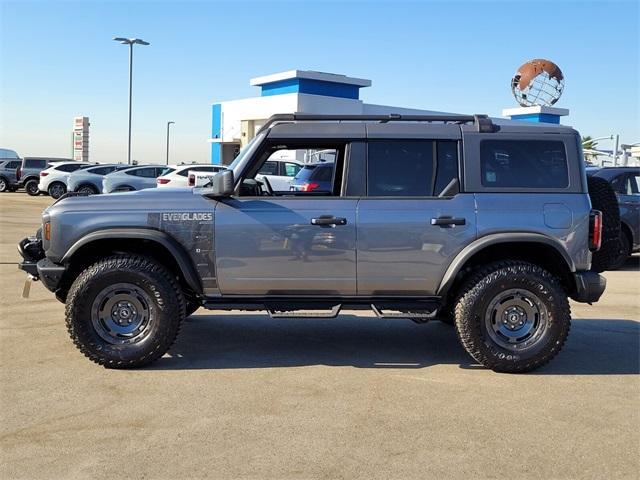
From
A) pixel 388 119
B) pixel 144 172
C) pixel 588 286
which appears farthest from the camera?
pixel 144 172

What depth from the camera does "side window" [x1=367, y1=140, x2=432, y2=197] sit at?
18.0 feet

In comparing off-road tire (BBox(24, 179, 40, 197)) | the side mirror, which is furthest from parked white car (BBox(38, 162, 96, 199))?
the side mirror

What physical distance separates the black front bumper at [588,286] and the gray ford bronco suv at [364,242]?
1 centimetres

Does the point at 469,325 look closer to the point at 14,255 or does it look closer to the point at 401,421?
the point at 401,421

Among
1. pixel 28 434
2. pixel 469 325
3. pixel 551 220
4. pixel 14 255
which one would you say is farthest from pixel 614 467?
pixel 14 255

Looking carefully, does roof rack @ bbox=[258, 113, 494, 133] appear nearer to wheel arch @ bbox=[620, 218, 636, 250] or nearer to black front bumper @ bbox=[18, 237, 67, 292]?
black front bumper @ bbox=[18, 237, 67, 292]

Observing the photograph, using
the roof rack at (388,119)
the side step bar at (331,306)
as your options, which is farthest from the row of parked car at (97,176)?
the side step bar at (331,306)

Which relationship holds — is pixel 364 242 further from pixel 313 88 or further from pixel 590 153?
pixel 313 88

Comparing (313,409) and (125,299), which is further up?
(125,299)

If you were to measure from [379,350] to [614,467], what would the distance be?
8.66 ft

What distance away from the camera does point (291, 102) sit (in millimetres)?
29609

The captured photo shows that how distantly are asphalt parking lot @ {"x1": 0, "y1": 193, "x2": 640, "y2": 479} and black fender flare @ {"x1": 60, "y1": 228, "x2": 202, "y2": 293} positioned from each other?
865 millimetres

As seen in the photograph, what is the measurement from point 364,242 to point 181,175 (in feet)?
51.6

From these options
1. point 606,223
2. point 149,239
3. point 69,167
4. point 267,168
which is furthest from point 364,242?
point 69,167
